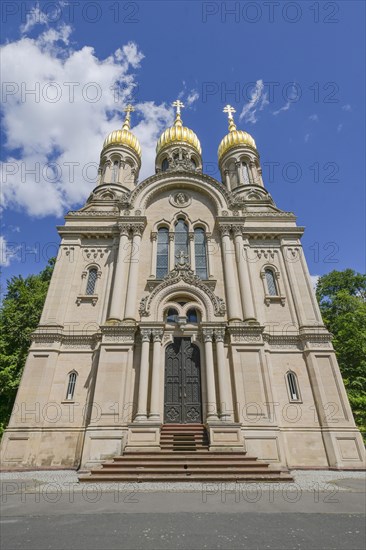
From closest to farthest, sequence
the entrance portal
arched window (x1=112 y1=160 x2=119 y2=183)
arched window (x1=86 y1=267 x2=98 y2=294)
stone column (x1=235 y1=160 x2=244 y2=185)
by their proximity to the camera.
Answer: the entrance portal, arched window (x1=86 y1=267 x2=98 y2=294), arched window (x1=112 y1=160 x2=119 y2=183), stone column (x1=235 y1=160 x2=244 y2=185)

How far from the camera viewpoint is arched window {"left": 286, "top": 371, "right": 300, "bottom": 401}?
14.8 metres

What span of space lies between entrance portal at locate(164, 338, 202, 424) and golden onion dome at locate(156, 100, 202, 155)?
21623 mm

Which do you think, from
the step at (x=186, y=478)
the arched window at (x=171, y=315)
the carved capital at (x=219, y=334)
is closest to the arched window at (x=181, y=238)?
the arched window at (x=171, y=315)

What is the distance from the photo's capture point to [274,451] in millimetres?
12531

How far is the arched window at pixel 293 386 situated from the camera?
1479 cm

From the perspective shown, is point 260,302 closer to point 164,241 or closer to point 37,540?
point 164,241

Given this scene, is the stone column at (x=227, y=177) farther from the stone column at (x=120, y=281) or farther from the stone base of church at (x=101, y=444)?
the stone base of church at (x=101, y=444)

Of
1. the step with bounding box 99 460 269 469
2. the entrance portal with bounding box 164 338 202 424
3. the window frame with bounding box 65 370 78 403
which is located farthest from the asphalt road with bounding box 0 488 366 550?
the window frame with bounding box 65 370 78 403

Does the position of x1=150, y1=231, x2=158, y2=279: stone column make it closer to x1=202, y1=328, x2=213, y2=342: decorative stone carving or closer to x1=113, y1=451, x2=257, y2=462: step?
x1=202, y1=328, x2=213, y2=342: decorative stone carving

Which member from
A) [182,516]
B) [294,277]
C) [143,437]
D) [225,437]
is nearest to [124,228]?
[294,277]

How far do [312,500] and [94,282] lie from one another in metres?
14.4

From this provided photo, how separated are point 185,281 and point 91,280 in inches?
229

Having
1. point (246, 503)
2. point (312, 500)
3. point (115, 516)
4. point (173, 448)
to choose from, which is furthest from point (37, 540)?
point (173, 448)

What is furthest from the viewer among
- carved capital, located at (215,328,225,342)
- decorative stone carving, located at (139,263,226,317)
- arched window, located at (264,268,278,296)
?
arched window, located at (264,268,278,296)
